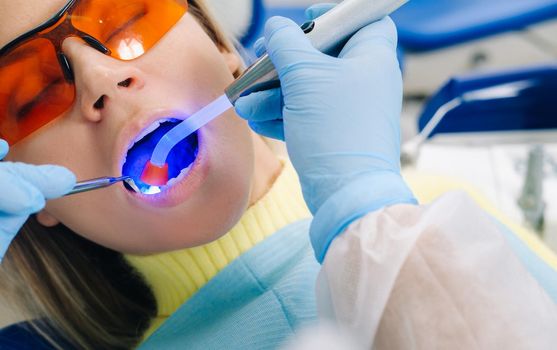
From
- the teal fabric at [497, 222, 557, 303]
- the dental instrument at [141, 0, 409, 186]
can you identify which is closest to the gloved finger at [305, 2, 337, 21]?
the dental instrument at [141, 0, 409, 186]

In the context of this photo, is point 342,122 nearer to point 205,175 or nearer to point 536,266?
point 205,175

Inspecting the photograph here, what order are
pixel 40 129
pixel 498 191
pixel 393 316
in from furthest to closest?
pixel 498 191
pixel 40 129
pixel 393 316

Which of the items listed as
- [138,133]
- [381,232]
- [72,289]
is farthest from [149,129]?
[72,289]

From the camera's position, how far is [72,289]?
3.75 ft

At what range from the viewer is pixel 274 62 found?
2.41ft

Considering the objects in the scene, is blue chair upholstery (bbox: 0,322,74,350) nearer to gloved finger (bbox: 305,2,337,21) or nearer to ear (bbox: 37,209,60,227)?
ear (bbox: 37,209,60,227)

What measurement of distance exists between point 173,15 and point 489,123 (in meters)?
1.03

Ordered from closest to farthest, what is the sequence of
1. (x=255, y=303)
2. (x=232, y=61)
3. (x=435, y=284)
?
(x=435, y=284), (x=255, y=303), (x=232, y=61)

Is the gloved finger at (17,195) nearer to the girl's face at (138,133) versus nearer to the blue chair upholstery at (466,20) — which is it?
the girl's face at (138,133)

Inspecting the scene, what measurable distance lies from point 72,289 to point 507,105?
119 cm

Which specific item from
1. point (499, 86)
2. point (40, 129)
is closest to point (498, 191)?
point (499, 86)

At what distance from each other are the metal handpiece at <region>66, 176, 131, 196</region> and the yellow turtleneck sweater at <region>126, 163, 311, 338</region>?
0.76ft

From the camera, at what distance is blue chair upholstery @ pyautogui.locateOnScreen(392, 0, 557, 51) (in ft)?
7.29

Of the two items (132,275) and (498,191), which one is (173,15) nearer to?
(132,275)
